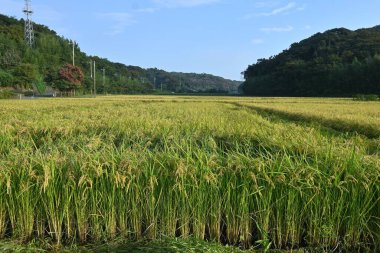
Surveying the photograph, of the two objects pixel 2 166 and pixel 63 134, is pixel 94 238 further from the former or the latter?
pixel 63 134

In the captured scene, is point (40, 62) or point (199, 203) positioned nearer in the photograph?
point (199, 203)

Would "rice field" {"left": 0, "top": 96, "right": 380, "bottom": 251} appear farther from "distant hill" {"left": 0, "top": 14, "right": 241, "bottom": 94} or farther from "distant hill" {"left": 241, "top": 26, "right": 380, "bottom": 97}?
"distant hill" {"left": 241, "top": 26, "right": 380, "bottom": 97}

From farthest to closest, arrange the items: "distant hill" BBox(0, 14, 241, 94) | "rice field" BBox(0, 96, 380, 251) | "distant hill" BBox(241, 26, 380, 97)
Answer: "distant hill" BBox(241, 26, 380, 97)
"distant hill" BBox(0, 14, 241, 94)
"rice field" BBox(0, 96, 380, 251)

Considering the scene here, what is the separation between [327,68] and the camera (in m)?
83.1

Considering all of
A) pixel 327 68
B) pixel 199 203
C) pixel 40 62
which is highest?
pixel 40 62

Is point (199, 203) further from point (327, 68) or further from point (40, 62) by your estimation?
point (40, 62)

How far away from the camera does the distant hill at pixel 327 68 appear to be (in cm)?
7369

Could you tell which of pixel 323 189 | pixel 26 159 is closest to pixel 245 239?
pixel 323 189

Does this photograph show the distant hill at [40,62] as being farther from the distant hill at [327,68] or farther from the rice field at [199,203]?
the rice field at [199,203]

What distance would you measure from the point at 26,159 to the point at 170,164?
1.48 meters

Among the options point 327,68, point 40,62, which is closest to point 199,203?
point 327,68

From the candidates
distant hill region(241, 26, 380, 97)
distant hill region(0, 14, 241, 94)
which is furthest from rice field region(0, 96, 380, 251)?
distant hill region(241, 26, 380, 97)

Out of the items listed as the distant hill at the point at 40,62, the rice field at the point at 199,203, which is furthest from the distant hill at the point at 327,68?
the rice field at the point at 199,203

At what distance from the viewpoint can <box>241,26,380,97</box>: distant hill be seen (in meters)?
73.7
